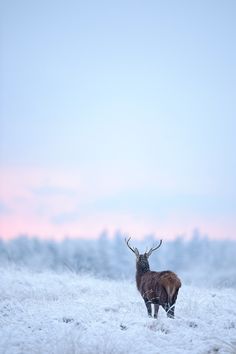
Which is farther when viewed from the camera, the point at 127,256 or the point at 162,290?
the point at 127,256

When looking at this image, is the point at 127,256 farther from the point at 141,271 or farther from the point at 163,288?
the point at 163,288

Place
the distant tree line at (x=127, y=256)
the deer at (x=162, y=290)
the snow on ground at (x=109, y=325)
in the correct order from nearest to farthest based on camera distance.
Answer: the snow on ground at (x=109, y=325)
the deer at (x=162, y=290)
the distant tree line at (x=127, y=256)

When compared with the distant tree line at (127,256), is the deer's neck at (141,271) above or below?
above

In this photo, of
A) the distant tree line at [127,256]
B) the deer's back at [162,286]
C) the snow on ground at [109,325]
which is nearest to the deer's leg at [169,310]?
the deer's back at [162,286]

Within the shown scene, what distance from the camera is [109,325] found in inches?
481

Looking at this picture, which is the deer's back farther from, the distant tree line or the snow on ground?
the distant tree line

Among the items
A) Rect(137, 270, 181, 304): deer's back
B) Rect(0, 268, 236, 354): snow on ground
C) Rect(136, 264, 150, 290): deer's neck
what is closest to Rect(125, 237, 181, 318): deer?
Rect(137, 270, 181, 304): deer's back

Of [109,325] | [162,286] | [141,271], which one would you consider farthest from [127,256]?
[109,325]

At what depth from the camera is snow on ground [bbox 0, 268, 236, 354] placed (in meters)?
10.8

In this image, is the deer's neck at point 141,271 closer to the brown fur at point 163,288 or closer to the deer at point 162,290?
the deer at point 162,290

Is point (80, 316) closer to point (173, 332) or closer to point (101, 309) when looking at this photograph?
point (101, 309)

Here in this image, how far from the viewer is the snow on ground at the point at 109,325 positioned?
10.8 meters

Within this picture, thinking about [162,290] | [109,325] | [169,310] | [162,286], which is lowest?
[109,325]

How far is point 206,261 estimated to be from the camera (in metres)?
86.8
